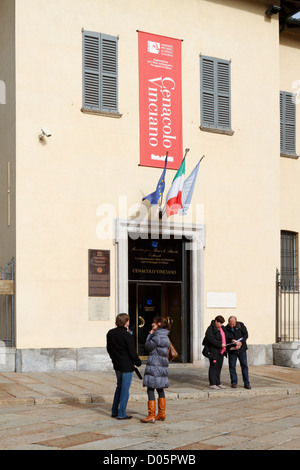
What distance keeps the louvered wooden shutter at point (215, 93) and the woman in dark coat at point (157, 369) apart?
29.8 ft

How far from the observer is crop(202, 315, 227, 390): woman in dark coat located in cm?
1404

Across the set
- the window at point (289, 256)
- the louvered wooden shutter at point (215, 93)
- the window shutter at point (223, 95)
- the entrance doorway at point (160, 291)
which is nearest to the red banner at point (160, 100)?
the louvered wooden shutter at point (215, 93)

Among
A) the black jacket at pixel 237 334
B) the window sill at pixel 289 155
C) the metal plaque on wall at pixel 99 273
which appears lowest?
the black jacket at pixel 237 334

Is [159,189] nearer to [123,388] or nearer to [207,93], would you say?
[207,93]

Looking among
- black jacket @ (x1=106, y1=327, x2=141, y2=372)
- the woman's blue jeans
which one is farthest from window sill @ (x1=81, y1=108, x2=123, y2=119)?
the woman's blue jeans

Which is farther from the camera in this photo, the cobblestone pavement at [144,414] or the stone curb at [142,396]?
the stone curb at [142,396]

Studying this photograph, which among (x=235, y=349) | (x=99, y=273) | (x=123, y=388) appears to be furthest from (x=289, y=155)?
(x=123, y=388)

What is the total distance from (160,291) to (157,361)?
8158 mm

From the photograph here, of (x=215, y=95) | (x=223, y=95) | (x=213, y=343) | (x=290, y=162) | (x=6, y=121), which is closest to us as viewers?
(x=213, y=343)

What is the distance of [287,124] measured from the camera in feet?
68.0

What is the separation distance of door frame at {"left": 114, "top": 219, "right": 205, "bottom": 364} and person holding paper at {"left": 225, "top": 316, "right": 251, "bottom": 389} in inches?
123

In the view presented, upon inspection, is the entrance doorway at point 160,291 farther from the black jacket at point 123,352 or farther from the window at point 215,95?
the black jacket at point 123,352

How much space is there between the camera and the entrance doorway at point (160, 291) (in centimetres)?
1778

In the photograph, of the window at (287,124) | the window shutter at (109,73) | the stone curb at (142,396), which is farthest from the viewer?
the window at (287,124)
